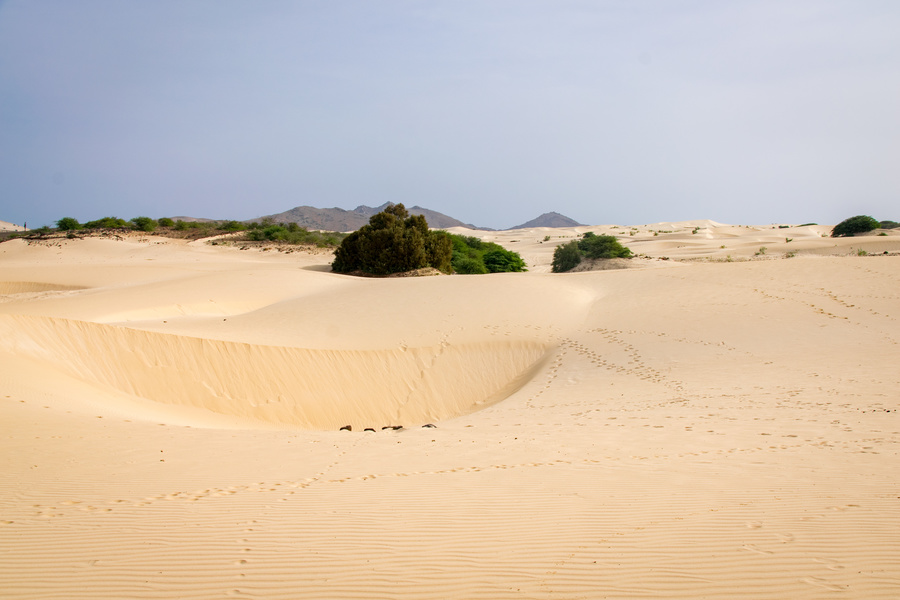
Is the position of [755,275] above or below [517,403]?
above

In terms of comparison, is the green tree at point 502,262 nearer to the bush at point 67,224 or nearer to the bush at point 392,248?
the bush at point 392,248

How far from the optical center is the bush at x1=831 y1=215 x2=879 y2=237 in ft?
120

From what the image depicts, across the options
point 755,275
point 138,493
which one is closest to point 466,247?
point 755,275

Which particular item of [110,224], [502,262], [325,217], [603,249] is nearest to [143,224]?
[110,224]

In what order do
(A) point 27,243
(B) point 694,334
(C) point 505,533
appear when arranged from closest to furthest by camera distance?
(C) point 505,533
(B) point 694,334
(A) point 27,243

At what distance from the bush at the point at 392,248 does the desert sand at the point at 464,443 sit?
26.4 ft

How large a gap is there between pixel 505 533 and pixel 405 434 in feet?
14.8

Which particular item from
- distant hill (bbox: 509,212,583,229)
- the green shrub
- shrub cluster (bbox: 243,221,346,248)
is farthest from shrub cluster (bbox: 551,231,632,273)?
distant hill (bbox: 509,212,583,229)

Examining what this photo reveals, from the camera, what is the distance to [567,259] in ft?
108

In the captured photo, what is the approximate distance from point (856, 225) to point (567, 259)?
20.8 m

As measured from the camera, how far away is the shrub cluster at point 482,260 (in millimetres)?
30828

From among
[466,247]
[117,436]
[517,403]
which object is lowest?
[517,403]

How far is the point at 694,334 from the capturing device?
13.9 m

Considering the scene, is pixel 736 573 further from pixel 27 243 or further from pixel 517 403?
pixel 27 243
